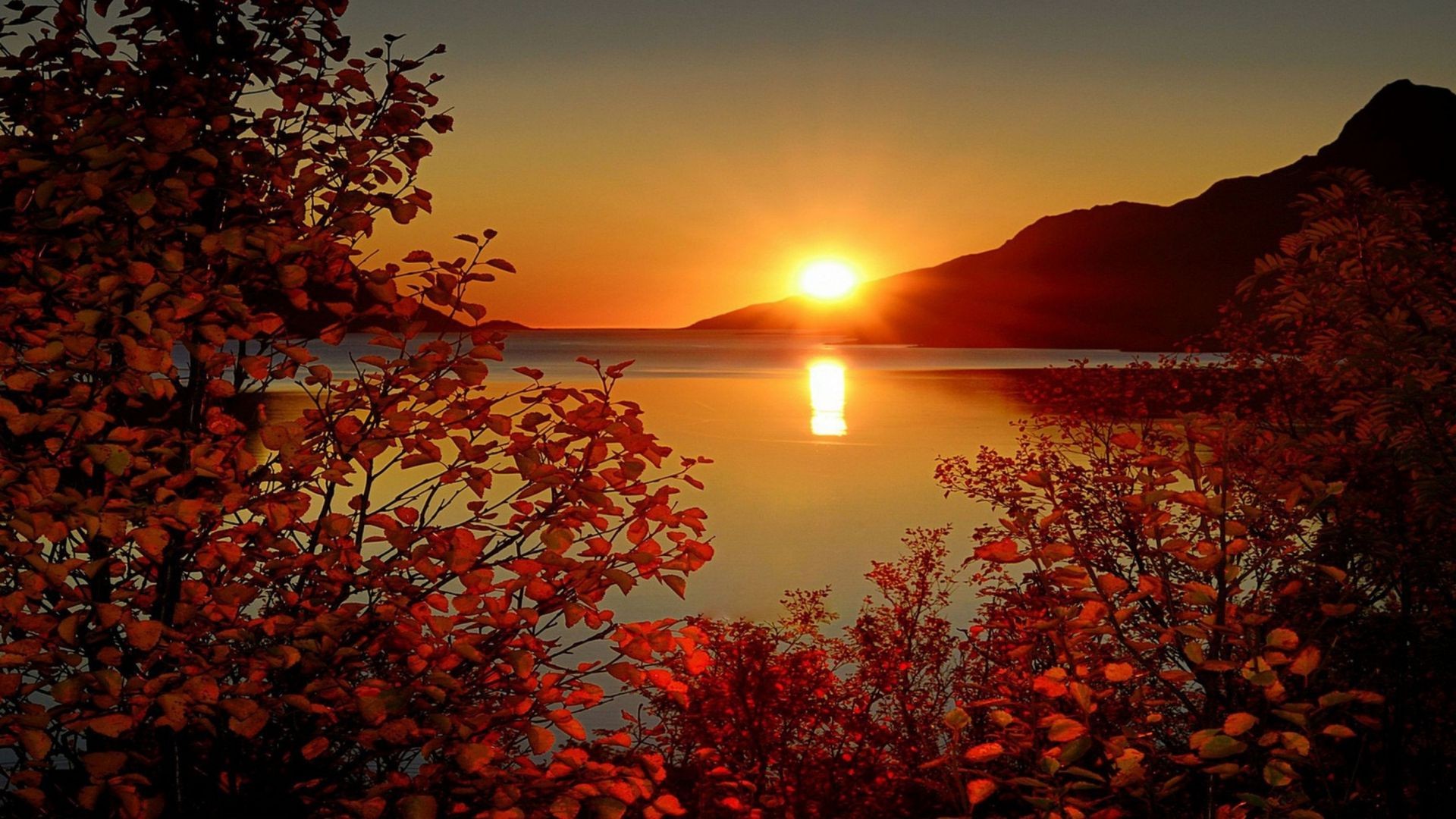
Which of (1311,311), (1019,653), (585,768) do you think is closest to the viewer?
(1019,653)

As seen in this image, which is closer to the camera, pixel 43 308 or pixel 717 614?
pixel 43 308

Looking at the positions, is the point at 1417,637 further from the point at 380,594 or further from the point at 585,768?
the point at 380,594

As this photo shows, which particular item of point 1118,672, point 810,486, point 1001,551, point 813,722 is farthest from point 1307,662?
point 810,486

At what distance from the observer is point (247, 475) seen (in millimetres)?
6422

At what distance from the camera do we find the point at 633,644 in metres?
5.57

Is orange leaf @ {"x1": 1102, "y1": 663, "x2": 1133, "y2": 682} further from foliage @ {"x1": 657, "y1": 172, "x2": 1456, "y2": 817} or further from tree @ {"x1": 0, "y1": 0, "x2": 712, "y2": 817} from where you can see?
tree @ {"x1": 0, "y1": 0, "x2": 712, "y2": 817}

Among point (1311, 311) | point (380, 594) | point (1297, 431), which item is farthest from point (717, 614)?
point (380, 594)

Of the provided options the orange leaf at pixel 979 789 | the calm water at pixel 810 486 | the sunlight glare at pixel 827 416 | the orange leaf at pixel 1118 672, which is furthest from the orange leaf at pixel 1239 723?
the sunlight glare at pixel 827 416

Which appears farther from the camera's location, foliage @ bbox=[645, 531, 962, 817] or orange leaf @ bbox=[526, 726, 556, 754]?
foliage @ bbox=[645, 531, 962, 817]

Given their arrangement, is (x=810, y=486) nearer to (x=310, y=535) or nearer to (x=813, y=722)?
(x=813, y=722)

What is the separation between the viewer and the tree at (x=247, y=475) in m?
4.93

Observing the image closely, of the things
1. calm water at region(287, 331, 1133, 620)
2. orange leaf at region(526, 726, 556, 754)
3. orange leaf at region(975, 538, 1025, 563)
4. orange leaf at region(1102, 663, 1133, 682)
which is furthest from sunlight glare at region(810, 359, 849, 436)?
orange leaf at region(1102, 663, 1133, 682)

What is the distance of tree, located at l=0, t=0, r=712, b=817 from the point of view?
4926 mm

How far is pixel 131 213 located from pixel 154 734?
2.92 meters
